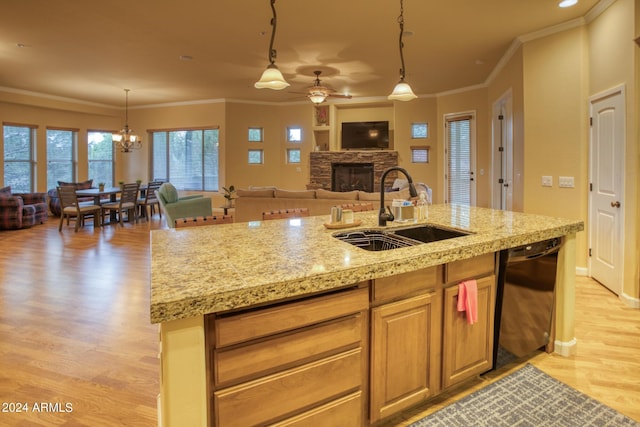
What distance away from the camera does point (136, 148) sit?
34.9 feet

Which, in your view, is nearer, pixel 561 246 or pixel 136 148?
pixel 561 246

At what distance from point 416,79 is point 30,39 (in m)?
6.21

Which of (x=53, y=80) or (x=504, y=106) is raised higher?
(x=53, y=80)

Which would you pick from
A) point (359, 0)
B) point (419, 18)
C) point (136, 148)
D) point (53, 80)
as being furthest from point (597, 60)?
point (136, 148)

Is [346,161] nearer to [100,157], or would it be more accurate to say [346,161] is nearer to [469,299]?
[100,157]

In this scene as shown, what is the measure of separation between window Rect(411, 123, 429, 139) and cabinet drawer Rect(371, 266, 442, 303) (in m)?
7.69

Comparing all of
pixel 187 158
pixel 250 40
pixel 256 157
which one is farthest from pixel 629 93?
pixel 187 158

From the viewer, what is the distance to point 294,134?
32.6ft

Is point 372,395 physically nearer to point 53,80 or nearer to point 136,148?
point 53,80

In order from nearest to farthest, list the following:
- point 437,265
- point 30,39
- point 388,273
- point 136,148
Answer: point 388,273, point 437,265, point 30,39, point 136,148

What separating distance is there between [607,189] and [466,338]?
9.74ft

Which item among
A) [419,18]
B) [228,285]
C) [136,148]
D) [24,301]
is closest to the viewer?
[228,285]

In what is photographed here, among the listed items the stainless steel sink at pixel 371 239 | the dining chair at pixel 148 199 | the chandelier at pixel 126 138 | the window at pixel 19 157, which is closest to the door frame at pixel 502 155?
the stainless steel sink at pixel 371 239

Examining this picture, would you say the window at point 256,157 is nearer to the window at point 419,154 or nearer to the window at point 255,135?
the window at point 255,135
